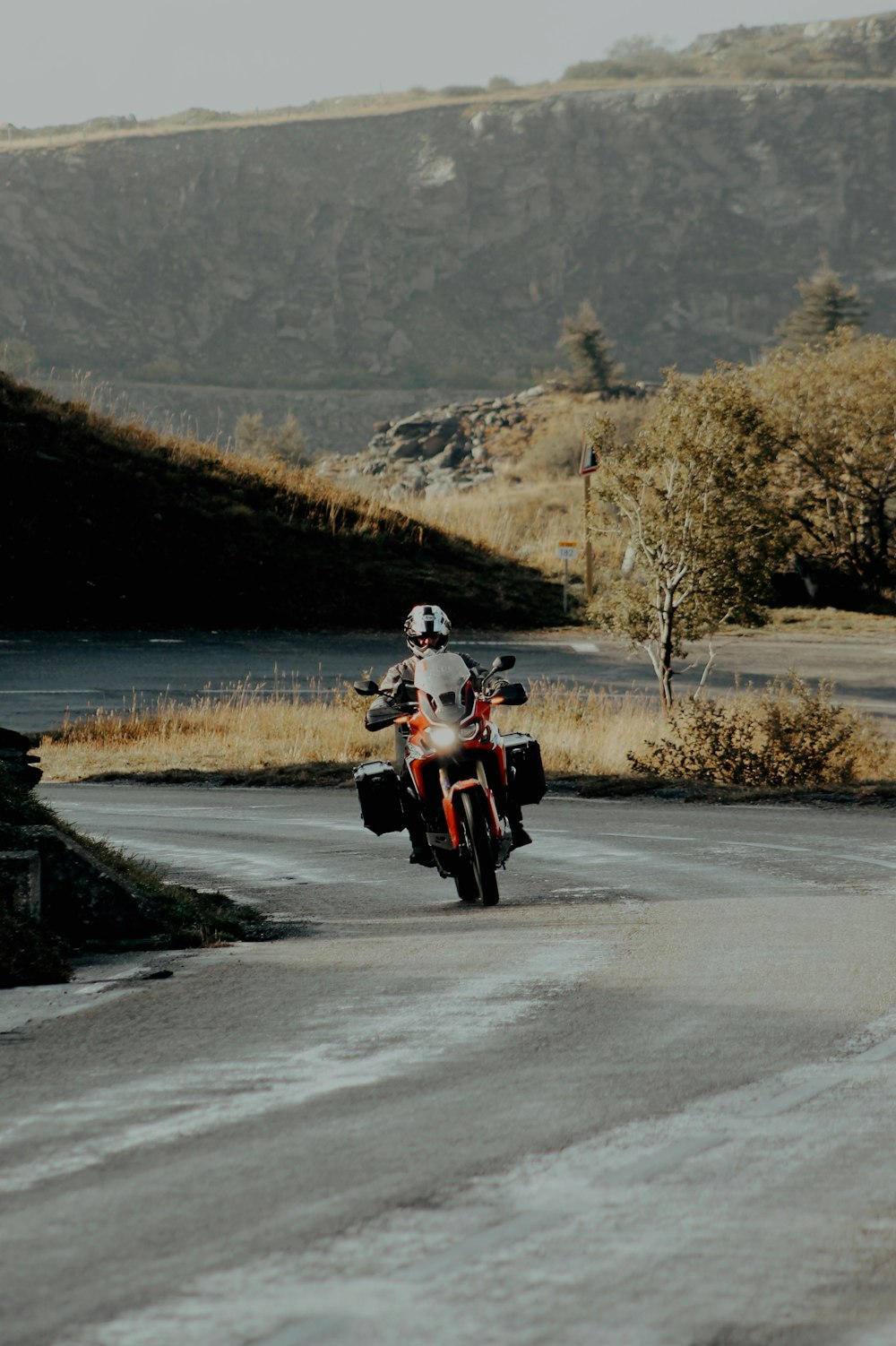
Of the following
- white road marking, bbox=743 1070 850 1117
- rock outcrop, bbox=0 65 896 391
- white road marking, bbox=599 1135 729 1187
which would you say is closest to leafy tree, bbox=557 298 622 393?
rock outcrop, bbox=0 65 896 391

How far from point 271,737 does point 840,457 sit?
2962cm

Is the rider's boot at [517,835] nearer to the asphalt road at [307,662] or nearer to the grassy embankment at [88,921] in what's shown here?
the grassy embankment at [88,921]

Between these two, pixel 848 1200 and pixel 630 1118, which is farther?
pixel 630 1118

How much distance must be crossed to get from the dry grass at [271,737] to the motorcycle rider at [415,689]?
10.3m

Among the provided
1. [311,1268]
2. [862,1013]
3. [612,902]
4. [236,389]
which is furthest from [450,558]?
[236,389]

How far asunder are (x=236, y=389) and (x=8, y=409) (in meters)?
88.0

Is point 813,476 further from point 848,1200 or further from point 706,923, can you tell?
point 848,1200

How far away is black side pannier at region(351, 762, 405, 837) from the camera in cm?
1099

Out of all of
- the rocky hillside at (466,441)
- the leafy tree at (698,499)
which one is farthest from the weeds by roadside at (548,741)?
the rocky hillside at (466,441)

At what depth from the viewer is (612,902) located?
35.9 feet

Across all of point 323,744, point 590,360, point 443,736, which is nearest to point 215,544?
point 323,744

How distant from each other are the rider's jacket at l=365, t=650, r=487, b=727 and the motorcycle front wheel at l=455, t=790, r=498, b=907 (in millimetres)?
897

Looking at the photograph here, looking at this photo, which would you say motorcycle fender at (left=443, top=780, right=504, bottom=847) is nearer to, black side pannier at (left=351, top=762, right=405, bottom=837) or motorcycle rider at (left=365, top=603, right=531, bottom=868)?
motorcycle rider at (left=365, top=603, right=531, bottom=868)

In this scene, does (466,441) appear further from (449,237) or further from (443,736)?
(443,736)
